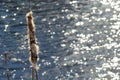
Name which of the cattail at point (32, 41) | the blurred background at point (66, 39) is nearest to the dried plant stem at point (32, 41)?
the cattail at point (32, 41)

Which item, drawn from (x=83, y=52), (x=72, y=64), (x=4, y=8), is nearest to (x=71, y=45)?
(x=83, y=52)

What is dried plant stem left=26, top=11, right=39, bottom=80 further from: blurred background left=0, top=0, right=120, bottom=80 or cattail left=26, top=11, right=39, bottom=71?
blurred background left=0, top=0, right=120, bottom=80

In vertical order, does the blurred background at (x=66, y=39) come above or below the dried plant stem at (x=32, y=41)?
below

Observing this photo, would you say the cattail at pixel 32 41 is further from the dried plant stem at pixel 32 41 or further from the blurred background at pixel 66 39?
the blurred background at pixel 66 39

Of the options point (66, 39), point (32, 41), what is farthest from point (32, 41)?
point (66, 39)

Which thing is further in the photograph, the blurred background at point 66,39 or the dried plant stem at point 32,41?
the blurred background at point 66,39

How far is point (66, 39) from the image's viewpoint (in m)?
40.8

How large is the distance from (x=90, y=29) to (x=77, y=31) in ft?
5.52

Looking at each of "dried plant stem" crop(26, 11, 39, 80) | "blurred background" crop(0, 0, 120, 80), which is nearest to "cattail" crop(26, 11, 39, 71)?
"dried plant stem" crop(26, 11, 39, 80)

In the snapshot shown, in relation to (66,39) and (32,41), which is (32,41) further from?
(66,39)

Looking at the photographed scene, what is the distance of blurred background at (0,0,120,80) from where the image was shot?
3338 centimetres

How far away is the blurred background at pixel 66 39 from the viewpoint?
3338 centimetres

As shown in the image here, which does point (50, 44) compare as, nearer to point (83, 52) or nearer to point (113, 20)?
point (83, 52)

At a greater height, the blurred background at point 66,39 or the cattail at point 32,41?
the cattail at point 32,41
